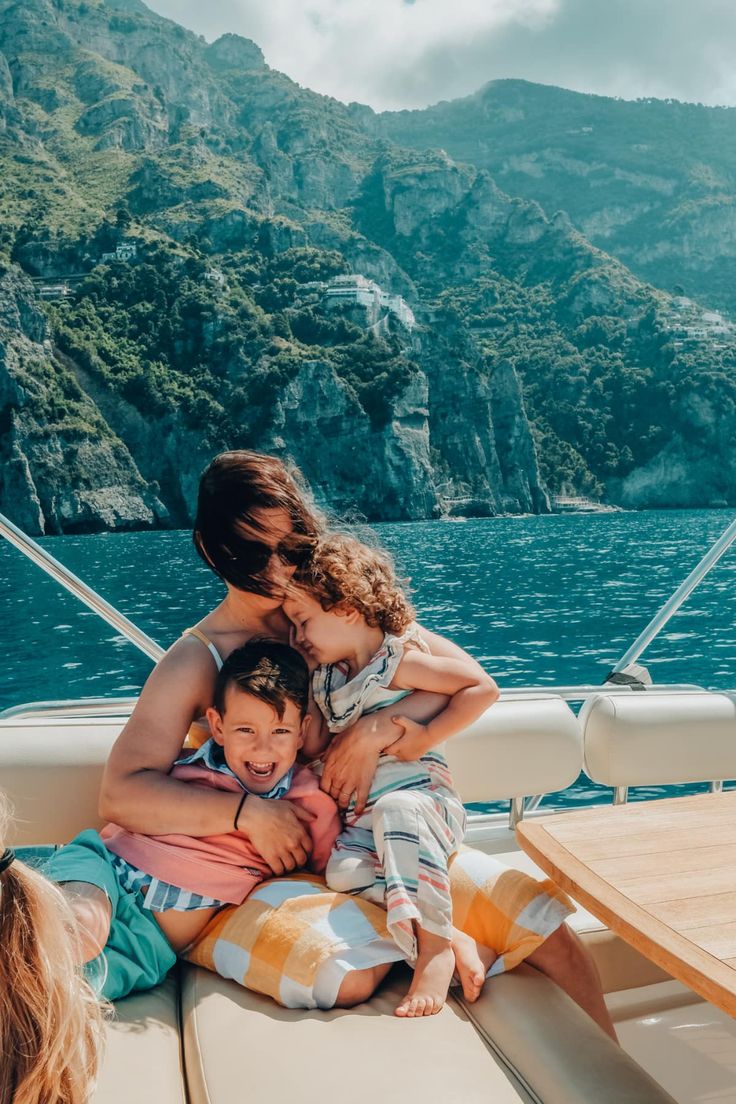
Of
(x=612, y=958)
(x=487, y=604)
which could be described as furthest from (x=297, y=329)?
(x=612, y=958)

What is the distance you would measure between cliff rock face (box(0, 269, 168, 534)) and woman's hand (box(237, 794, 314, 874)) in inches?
1732

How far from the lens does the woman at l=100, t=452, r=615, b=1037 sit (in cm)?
124

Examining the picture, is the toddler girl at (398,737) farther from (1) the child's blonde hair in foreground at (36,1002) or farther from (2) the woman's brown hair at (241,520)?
(1) the child's blonde hair in foreground at (36,1002)

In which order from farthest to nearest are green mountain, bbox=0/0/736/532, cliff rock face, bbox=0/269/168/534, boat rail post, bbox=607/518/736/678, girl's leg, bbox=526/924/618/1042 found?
green mountain, bbox=0/0/736/532 → cliff rock face, bbox=0/269/168/534 → boat rail post, bbox=607/518/736/678 → girl's leg, bbox=526/924/618/1042

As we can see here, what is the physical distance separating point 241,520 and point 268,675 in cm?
27

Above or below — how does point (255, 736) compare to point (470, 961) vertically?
above

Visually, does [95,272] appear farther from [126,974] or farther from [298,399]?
[126,974]

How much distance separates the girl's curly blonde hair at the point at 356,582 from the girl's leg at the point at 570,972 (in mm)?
545

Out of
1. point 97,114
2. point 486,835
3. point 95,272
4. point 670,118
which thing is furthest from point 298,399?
point 670,118

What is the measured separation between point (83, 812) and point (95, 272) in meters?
58.6

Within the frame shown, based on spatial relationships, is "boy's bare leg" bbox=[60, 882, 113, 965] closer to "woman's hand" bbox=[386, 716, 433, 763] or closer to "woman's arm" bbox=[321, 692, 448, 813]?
"woman's arm" bbox=[321, 692, 448, 813]

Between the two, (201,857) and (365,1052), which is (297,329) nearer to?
(201,857)

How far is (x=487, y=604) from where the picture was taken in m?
25.7

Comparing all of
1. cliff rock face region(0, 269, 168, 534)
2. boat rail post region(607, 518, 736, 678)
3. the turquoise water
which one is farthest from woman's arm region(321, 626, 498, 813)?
cliff rock face region(0, 269, 168, 534)
